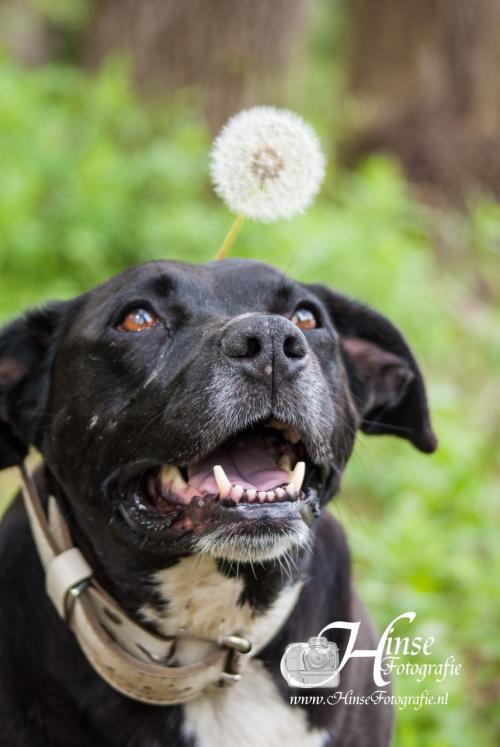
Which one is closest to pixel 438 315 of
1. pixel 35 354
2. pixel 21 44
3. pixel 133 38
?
pixel 133 38

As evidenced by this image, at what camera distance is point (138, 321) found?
294 cm

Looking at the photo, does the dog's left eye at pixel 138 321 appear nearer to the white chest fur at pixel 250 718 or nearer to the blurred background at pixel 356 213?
the white chest fur at pixel 250 718

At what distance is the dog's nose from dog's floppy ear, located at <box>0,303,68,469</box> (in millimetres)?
824

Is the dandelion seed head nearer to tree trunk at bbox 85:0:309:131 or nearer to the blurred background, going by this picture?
the blurred background

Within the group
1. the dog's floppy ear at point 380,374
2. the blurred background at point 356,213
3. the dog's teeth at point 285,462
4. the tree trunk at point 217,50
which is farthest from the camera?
the tree trunk at point 217,50

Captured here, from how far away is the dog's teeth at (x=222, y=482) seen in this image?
98.0 inches

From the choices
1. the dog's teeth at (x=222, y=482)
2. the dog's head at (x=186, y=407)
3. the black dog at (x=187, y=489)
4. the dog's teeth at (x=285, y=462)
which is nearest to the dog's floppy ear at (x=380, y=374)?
the dog's head at (x=186, y=407)

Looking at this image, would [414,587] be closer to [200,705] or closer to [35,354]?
[200,705]

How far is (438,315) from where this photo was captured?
24.0 feet

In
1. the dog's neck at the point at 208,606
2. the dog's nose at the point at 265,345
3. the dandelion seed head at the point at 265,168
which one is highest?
the dandelion seed head at the point at 265,168

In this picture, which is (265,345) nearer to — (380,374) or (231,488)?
(231,488)

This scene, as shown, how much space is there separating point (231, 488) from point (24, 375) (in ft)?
3.25

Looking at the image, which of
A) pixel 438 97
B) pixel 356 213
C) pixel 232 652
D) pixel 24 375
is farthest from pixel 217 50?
pixel 232 652

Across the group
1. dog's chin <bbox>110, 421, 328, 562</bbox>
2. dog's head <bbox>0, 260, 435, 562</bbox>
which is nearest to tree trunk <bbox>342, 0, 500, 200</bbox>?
dog's head <bbox>0, 260, 435, 562</bbox>
